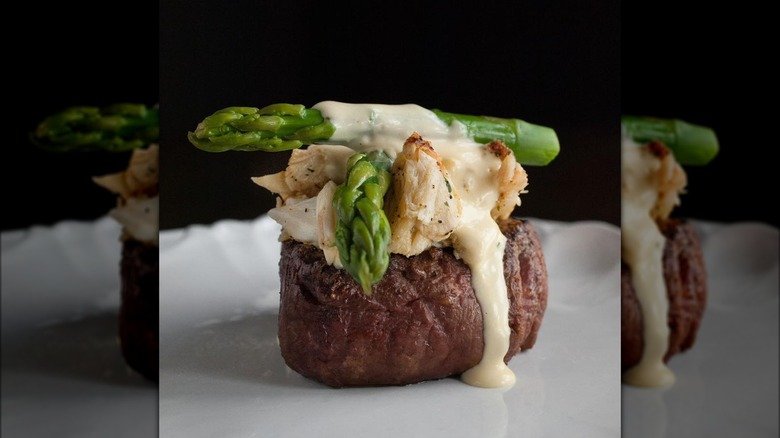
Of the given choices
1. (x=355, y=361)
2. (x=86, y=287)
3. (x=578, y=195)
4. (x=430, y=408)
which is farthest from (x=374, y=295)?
(x=86, y=287)

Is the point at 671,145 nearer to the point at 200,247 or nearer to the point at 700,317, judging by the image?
the point at 700,317

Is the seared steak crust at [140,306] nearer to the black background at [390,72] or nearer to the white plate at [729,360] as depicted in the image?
the black background at [390,72]

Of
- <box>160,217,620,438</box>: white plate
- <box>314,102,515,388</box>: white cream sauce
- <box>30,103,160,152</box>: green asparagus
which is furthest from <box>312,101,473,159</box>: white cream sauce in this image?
<box>30,103,160,152</box>: green asparagus

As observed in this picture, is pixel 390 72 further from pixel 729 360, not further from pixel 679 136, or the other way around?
pixel 729 360

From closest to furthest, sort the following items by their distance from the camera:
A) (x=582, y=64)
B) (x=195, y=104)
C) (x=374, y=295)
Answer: (x=195, y=104)
(x=582, y=64)
(x=374, y=295)

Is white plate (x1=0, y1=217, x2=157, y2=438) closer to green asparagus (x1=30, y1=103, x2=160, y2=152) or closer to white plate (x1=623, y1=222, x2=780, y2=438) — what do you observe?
green asparagus (x1=30, y1=103, x2=160, y2=152)
